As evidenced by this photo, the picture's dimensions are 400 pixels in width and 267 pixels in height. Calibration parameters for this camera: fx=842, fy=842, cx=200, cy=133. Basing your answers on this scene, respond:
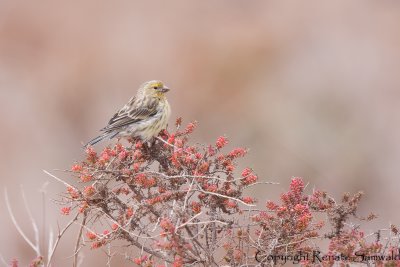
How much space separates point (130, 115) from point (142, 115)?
19 centimetres

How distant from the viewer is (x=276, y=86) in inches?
833

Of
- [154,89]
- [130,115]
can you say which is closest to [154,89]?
[154,89]

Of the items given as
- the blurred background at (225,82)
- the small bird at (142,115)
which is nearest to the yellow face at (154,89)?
the small bird at (142,115)

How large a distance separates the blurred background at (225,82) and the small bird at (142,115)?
325 inches

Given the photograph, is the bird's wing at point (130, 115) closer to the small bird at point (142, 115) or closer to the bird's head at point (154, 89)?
the small bird at point (142, 115)

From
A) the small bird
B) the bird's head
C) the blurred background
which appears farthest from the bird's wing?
the blurred background

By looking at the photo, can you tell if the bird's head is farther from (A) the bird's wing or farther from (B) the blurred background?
(B) the blurred background

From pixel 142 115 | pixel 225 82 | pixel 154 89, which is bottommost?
pixel 142 115

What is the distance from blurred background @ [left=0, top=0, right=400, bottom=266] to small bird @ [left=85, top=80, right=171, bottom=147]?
8248 mm

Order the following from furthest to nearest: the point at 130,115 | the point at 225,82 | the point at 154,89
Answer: the point at 225,82 → the point at 154,89 → the point at 130,115

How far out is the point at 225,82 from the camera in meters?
21.3

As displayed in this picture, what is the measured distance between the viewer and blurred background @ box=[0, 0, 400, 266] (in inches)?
769

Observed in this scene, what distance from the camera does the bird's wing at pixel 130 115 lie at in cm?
940

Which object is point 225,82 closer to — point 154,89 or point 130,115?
point 154,89
